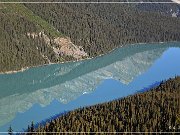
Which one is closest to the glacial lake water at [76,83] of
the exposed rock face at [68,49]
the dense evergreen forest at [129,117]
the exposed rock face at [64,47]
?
the exposed rock face at [68,49]

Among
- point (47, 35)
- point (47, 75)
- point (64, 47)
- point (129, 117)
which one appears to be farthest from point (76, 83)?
point (129, 117)

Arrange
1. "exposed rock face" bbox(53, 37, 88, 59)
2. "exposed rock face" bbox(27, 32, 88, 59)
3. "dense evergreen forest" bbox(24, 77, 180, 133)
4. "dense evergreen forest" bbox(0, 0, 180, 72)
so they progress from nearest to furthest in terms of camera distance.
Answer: "dense evergreen forest" bbox(24, 77, 180, 133), "dense evergreen forest" bbox(0, 0, 180, 72), "exposed rock face" bbox(27, 32, 88, 59), "exposed rock face" bbox(53, 37, 88, 59)

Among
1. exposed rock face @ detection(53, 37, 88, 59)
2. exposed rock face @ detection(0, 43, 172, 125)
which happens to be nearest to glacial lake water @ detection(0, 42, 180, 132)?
exposed rock face @ detection(0, 43, 172, 125)

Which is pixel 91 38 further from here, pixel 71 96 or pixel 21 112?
pixel 21 112

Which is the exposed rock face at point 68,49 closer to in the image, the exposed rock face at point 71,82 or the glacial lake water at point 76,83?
the glacial lake water at point 76,83

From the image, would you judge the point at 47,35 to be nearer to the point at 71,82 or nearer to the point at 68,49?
the point at 68,49

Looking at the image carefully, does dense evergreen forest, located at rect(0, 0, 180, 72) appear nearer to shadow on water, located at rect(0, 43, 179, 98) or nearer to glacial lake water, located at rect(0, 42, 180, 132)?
shadow on water, located at rect(0, 43, 179, 98)
